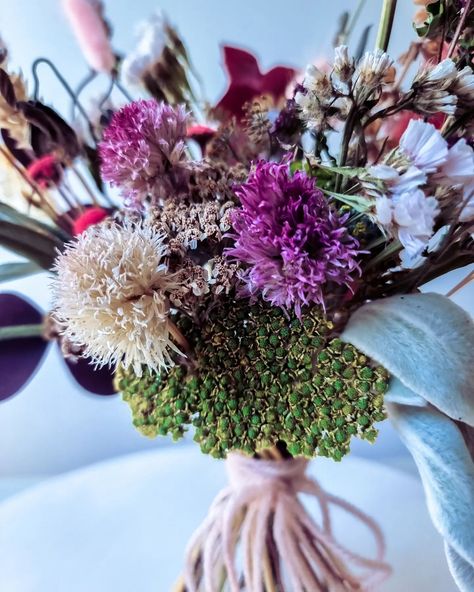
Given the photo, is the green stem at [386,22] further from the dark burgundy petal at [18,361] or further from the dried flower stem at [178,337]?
the dark burgundy petal at [18,361]

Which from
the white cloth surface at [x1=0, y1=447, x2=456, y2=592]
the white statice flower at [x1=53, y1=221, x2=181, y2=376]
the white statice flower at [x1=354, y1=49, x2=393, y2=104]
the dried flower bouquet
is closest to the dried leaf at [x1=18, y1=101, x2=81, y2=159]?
the dried flower bouquet

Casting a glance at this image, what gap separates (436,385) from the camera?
1.18 ft

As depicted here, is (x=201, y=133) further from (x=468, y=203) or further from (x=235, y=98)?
(x=468, y=203)

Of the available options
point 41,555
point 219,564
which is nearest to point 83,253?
point 219,564

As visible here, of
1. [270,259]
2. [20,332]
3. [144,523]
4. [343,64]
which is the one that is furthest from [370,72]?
[144,523]

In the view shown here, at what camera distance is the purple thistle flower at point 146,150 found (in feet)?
1.26

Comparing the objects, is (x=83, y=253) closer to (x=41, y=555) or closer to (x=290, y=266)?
(x=290, y=266)

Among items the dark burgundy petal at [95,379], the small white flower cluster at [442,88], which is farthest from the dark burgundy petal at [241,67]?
the dark burgundy petal at [95,379]

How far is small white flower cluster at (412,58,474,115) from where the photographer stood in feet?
1.11

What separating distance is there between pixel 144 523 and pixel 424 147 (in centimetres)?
60

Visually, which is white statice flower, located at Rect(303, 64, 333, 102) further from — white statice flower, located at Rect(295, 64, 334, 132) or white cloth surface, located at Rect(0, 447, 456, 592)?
white cloth surface, located at Rect(0, 447, 456, 592)

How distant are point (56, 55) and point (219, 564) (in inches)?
28.8

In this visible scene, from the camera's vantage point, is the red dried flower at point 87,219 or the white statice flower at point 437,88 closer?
the white statice flower at point 437,88

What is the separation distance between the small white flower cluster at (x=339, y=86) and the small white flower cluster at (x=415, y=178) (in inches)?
2.0
